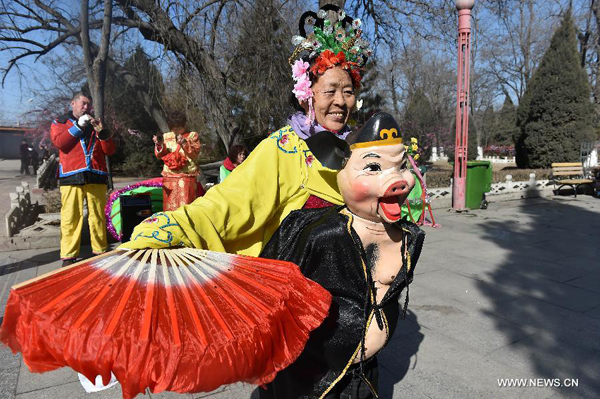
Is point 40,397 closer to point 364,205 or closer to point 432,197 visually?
point 364,205

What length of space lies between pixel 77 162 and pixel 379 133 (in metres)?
4.32

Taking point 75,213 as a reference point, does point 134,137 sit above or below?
above

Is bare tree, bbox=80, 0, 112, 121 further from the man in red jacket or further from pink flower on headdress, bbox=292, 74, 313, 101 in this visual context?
pink flower on headdress, bbox=292, 74, 313, 101

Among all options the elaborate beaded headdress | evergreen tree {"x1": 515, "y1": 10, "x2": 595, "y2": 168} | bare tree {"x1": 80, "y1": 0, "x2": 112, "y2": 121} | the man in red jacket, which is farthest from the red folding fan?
evergreen tree {"x1": 515, "y1": 10, "x2": 595, "y2": 168}

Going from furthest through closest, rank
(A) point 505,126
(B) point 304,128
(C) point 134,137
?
(A) point 505,126 → (C) point 134,137 → (B) point 304,128

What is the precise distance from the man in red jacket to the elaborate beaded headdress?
11.5ft

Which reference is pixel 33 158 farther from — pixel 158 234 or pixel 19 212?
pixel 158 234

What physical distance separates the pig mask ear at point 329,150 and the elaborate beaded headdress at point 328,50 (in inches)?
12.3

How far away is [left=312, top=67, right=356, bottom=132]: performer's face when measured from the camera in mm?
2025

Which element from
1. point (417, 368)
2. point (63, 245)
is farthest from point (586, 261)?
point (63, 245)

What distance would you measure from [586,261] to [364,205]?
5.65m

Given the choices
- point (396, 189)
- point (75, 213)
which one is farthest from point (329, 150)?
point (75, 213)

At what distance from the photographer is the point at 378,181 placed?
1.57 m

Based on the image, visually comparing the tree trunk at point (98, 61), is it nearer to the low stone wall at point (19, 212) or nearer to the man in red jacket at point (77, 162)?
the low stone wall at point (19, 212)
